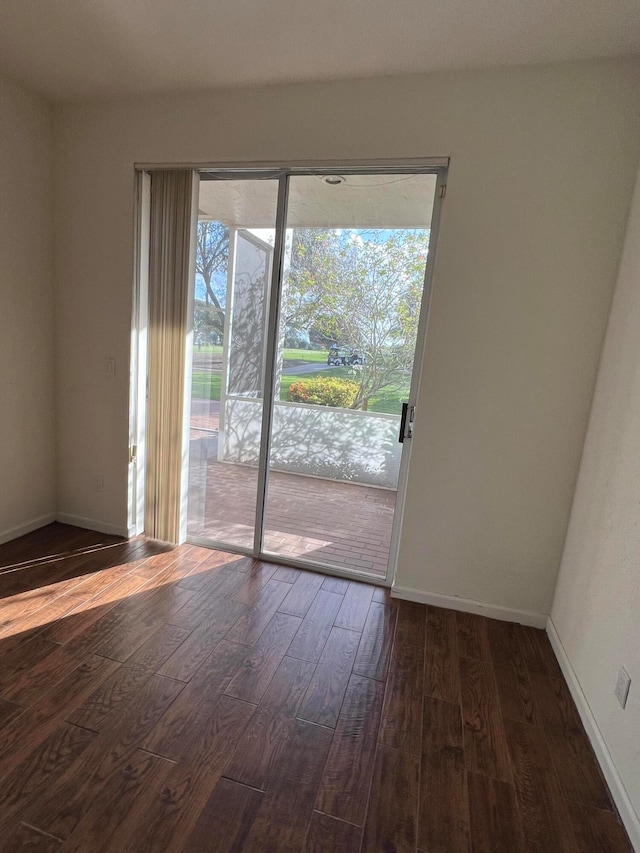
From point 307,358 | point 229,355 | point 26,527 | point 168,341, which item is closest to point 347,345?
point 307,358

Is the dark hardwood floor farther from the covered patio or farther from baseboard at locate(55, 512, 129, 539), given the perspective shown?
baseboard at locate(55, 512, 129, 539)

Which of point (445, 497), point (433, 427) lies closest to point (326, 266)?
point (433, 427)

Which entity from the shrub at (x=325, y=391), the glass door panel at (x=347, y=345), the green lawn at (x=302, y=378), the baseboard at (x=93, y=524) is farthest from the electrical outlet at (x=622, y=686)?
the baseboard at (x=93, y=524)

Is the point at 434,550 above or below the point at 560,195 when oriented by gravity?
below

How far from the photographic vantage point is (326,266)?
2.48m

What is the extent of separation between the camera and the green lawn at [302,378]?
2506 mm

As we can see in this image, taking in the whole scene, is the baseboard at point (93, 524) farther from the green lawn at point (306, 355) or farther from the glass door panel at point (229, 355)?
the green lawn at point (306, 355)

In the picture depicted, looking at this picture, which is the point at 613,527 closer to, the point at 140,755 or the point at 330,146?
the point at 140,755

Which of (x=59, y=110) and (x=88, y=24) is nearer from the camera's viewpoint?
(x=88, y=24)

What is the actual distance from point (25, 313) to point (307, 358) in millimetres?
1847

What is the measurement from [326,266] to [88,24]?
4.99ft

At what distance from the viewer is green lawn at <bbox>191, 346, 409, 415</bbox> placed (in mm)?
2506

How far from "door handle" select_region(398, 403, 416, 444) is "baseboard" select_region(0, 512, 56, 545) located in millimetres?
2619

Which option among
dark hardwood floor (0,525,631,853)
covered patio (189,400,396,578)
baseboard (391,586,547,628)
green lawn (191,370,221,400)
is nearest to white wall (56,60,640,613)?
baseboard (391,586,547,628)
